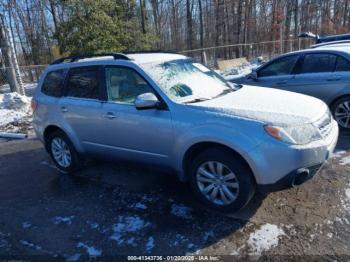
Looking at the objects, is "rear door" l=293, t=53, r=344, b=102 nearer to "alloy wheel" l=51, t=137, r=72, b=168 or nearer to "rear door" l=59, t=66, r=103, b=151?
"rear door" l=59, t=66, r=103, b=151

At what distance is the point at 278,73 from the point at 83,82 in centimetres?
400

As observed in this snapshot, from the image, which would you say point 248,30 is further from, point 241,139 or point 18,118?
point 241,139

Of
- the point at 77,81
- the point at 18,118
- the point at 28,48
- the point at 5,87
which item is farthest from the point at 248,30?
the point at 77,81

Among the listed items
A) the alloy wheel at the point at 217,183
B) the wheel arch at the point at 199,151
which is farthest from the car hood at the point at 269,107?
the alloy wheel at the point at 217,183

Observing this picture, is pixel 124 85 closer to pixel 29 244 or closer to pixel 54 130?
pixel 54 130

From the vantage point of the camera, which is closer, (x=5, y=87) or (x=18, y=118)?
(x=18, y=118)

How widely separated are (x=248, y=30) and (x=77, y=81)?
33772 mm

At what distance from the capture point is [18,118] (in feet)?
32.4

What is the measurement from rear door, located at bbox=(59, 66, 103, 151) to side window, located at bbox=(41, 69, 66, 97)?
153 millimetres

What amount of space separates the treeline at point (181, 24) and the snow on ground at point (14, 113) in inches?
196

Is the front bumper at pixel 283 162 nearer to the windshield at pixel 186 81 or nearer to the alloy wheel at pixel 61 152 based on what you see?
the windshield at pixel 186 81

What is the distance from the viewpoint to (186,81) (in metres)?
4.27

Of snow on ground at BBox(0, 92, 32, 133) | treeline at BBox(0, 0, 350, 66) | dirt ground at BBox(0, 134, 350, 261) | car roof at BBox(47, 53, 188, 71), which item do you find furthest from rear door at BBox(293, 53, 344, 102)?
treeline at BBox(0, 0, 350, 66)

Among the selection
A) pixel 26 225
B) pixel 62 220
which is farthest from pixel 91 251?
pixel 26 225
